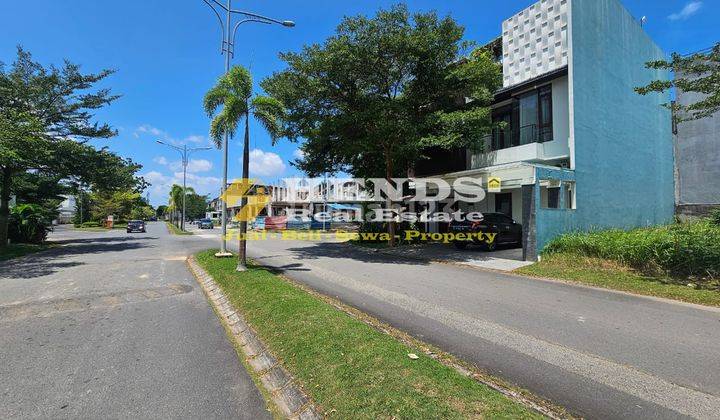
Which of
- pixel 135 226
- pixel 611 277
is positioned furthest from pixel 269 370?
pixel 135 226

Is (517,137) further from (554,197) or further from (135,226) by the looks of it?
(135,226)

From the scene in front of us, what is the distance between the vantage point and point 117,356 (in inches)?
177

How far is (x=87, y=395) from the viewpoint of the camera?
353 centimetres


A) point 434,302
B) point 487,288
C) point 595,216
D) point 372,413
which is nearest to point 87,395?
point 372,413

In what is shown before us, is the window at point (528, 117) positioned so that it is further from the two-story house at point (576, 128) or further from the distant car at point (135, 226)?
the distant car at point (135, 226)

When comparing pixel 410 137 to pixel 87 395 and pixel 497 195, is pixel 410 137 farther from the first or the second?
pixel 87 395

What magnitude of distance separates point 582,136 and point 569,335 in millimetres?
10469

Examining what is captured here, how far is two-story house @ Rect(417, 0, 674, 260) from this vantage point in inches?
504

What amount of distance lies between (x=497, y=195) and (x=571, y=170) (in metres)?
5.74

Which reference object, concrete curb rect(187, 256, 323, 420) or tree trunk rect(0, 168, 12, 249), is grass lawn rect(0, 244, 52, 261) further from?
concrete curb rect(187, 256, 323, 420)

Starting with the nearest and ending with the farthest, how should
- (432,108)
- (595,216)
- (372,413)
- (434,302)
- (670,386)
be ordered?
(372,413)
(670,386)
(434,302)
(595,216)
(432,108)

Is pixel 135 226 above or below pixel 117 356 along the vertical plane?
above

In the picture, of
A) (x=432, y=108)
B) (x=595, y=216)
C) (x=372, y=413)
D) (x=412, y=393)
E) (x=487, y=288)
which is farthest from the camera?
(x=432, y=108)

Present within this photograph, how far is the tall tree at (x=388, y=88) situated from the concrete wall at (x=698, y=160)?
13.0 m
